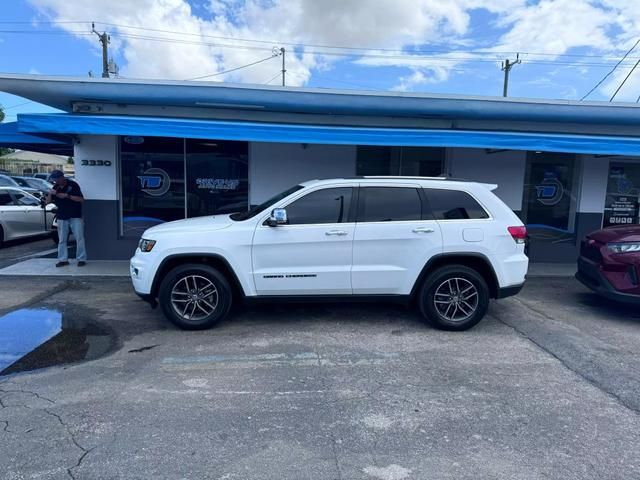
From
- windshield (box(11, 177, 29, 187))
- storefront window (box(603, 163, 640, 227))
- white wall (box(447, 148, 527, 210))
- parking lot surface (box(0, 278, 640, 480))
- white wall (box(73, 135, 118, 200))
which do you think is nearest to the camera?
parking lot surface (box(0, 278, 640, 480))

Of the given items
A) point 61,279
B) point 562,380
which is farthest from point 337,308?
point 61,279

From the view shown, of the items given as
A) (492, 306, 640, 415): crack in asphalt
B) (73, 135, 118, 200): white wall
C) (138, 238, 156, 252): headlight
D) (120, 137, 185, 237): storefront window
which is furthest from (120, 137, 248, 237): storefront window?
(492, 306, 640, 415): crack in asphalt

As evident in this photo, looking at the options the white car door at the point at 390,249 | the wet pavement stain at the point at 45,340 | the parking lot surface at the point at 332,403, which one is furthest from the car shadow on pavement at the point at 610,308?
the wet pavement stain at the point at 45,340

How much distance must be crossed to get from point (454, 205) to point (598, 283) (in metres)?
2.64

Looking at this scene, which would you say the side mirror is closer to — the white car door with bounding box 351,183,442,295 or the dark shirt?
the white car door with bounding box 351,183,442,295

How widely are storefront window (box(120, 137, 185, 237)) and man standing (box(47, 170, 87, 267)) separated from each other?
1014 millimetres

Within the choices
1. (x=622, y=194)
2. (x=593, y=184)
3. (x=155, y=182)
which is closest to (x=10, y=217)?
→ (x=155, y=182)

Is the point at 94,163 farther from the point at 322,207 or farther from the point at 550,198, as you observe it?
the point at 550,198

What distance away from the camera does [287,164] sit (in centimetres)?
997

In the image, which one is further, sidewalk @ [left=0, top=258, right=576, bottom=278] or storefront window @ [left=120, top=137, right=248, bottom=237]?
storefront window @ [left=120, top=137, right=248, bottom=237]

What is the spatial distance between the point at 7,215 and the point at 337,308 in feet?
30.4

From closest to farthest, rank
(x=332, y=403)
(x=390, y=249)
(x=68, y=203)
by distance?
(x=332, y=403), (x=390, y=249), (x=68, y=203)

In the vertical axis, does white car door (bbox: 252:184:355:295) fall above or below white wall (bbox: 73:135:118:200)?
below

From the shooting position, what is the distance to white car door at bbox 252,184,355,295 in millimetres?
5445
